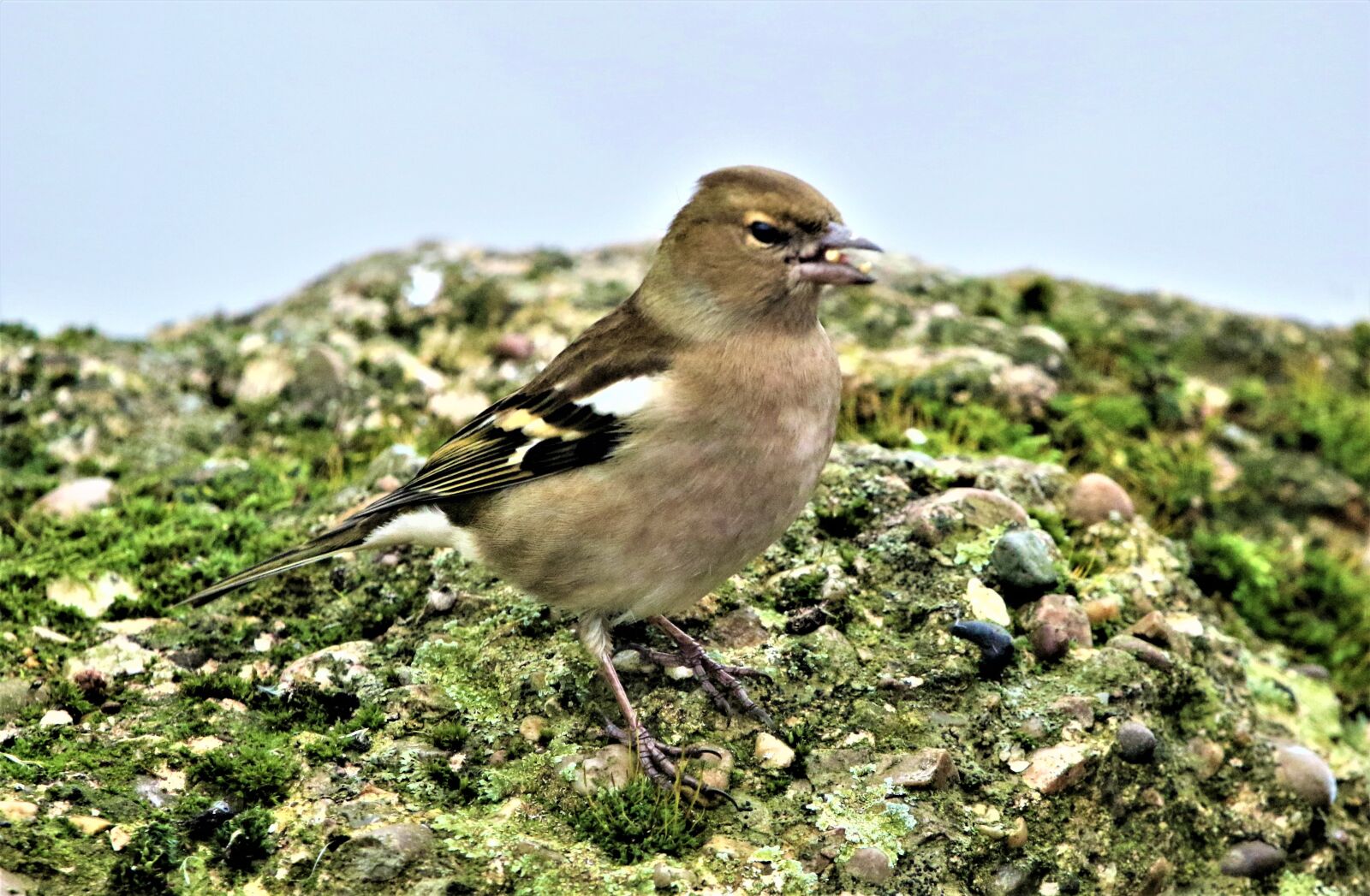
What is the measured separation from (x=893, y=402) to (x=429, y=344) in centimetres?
309

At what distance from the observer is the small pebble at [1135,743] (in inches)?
184

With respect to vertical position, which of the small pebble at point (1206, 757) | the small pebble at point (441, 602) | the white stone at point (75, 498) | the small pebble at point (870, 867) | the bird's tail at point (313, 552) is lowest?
the small pebble at point (1206, 757)

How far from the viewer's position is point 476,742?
459 centimetres

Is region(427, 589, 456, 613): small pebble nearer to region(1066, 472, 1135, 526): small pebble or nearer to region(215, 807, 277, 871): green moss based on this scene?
region(215, 807, 277, 871): green moss

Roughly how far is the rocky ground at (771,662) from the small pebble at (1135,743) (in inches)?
0.7

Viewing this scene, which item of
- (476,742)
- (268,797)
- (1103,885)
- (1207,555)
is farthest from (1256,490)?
(268,797)

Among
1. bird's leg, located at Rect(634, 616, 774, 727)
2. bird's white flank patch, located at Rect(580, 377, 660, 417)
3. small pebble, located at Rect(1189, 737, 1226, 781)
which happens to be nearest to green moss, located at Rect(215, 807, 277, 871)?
bird's leg, located at Rect(634, 616, 774, 727)

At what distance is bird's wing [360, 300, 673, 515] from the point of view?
4625 millimetres

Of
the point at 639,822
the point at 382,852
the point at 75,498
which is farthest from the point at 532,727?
the point at 75,498

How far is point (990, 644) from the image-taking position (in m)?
4.87

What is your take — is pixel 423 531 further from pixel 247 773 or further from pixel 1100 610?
pixel 1100 610

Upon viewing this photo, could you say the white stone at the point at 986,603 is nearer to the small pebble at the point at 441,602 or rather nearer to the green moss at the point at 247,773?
the small pebble at the point at 441,602

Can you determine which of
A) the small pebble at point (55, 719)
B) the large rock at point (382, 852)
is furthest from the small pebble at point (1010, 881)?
the small pebble at point (55, 719)

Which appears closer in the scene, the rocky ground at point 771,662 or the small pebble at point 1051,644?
the rocky ground at point 771,662
